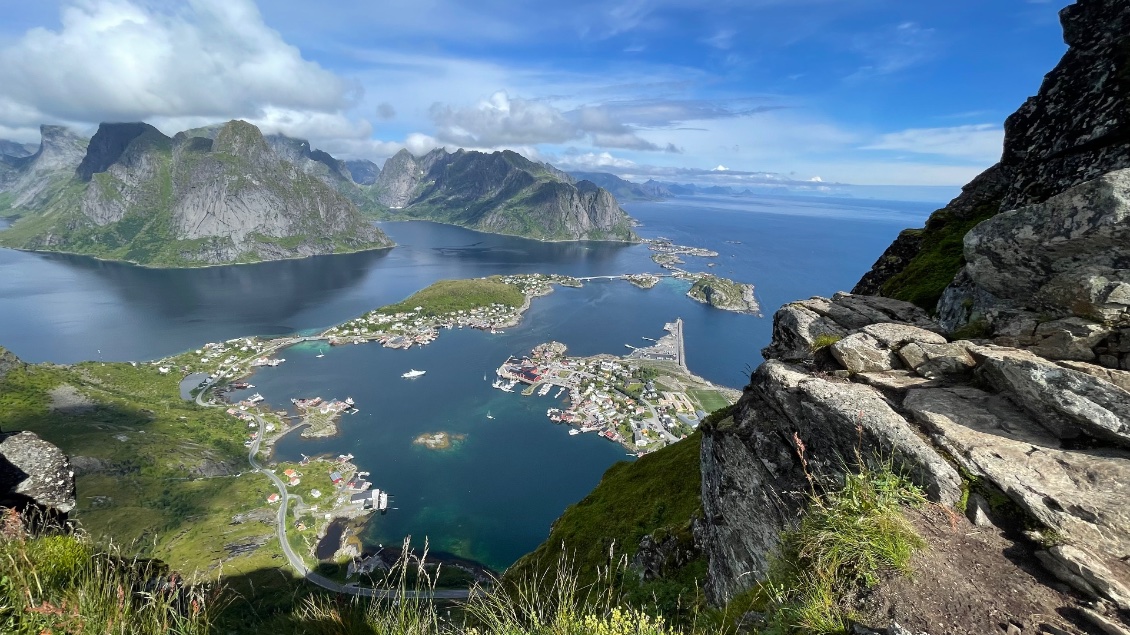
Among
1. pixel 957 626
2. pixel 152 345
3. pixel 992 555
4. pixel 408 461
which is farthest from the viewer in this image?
pixel 152 345

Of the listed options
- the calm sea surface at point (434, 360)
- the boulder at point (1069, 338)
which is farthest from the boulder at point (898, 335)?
the calm sea surface at point (434, 360)

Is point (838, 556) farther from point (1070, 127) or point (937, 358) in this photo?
point (1070, 127)

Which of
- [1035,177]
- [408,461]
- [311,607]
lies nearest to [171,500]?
[408,461]

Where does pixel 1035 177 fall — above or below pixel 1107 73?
below

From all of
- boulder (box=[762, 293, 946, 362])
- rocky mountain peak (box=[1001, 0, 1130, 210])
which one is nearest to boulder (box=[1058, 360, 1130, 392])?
boulder (box=[762, 293, 946, 362])

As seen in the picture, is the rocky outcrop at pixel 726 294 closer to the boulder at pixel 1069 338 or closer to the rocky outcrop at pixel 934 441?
the rocky outcrop at pixel 934 441

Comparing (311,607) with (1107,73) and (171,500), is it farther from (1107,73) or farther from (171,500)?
(171,500)

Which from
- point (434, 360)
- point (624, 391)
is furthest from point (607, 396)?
point (434, 360)

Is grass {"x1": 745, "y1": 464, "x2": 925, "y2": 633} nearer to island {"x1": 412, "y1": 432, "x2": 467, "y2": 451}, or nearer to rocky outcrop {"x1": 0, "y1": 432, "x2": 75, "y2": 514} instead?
rocky outcrop {"x1": 0, "y1": 432, "x2": 75, "y2": 514}
